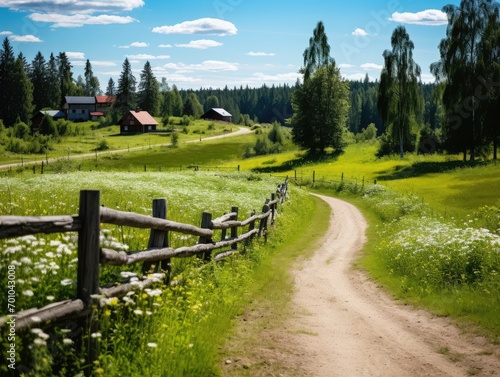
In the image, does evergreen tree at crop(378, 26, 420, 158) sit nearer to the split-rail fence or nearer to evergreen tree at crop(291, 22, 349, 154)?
evergreen tree at crop(291, 22, 349, 154)

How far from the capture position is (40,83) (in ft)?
475

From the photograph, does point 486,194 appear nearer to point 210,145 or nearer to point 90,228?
point 90,228

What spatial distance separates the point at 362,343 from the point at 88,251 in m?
4.98

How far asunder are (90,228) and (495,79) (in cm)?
5830

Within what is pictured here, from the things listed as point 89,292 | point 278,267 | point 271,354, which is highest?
point 89,292

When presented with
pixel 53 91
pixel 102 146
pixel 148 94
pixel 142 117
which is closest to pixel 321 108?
pixel 102 146

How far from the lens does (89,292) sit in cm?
510

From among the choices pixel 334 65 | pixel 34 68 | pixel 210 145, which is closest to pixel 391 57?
pixel 334 65

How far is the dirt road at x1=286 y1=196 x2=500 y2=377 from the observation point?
6.73 meters

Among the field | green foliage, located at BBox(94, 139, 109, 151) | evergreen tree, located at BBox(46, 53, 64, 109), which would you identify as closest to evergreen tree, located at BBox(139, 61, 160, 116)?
evergreen tree, located at BBox(46, 53, 64, 109)

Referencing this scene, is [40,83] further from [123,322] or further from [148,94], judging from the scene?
[123,322]

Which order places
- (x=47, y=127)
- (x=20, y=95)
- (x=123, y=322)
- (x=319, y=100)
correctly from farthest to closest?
(x=20, y=95)
(x=47, y=127)
(x=319, y=100)
(x=123, y=322)

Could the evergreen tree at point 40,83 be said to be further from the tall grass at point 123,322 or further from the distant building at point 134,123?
the tall grass at point 123,322

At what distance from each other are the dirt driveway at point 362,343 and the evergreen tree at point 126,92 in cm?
13231
